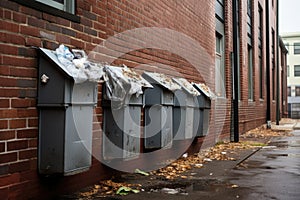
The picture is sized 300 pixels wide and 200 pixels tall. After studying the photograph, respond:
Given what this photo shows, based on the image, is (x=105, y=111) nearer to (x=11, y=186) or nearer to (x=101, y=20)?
(x=101, y=20)

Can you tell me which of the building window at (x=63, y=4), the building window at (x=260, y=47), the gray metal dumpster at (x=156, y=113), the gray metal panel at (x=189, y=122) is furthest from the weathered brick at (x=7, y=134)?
the building window at (x=260, y=47)

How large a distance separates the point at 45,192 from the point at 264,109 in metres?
18.1

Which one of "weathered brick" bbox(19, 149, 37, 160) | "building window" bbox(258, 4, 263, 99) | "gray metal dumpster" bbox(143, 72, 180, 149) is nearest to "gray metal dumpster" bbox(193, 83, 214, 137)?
"gray metal dumpster" bbox(143, 72, 180, 149)

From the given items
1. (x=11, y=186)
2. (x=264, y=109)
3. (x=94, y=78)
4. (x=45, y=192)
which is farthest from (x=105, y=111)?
(x=264, y=109)

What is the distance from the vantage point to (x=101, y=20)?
5242 millimetres

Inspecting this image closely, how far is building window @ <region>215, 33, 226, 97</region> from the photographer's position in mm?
12258

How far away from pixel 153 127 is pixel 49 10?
107 inches

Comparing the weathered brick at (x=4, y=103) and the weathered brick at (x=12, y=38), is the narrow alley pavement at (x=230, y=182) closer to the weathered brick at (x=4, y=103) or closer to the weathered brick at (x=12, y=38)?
the weathered brick at (x=4, y=103)

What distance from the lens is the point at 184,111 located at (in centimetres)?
728

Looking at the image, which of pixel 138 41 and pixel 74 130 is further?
pixel 138 41

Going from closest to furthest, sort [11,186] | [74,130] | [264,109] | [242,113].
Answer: [11,186] < [74,130] < [242,113] < [264,109]

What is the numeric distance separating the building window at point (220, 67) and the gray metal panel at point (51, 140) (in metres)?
8.51

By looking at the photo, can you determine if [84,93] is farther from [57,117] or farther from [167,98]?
[167,98]

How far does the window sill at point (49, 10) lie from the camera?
3.90 m
